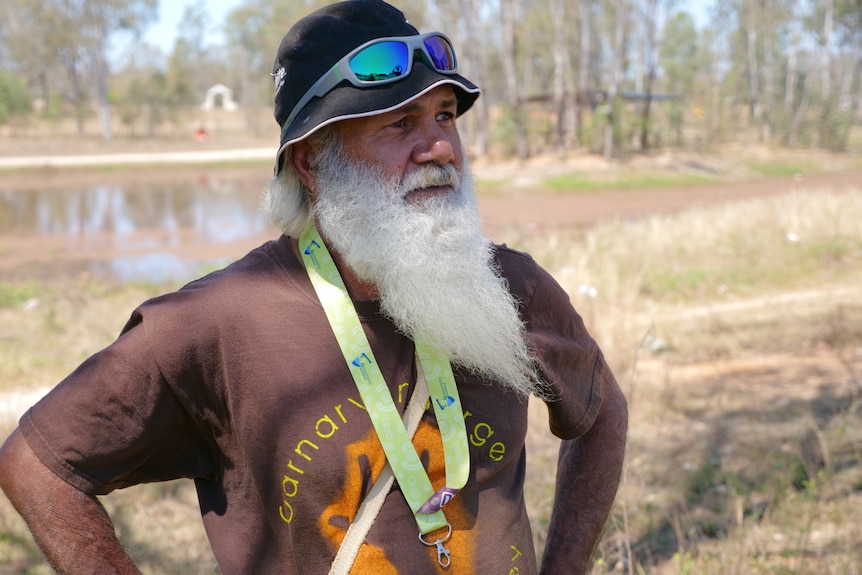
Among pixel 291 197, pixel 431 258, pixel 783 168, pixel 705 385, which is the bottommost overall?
pixel 783 168

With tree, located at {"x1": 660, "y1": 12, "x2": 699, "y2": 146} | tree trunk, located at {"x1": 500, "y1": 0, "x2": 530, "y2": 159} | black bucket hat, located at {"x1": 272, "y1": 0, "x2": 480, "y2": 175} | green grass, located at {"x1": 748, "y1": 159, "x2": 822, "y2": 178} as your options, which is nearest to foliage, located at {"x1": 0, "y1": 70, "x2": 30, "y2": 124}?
tree trunk, located at {"x1": 500, "y1": 0, "x2": 530, "y2": 159}

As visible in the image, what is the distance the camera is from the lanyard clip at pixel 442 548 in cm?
171

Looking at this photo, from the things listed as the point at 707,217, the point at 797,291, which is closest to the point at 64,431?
the point at 797,291

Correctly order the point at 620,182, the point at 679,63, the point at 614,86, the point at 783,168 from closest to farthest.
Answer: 1. the point at 620,182
2. the point at 614,86
3. the point at 783,168
4. the point at 679,63

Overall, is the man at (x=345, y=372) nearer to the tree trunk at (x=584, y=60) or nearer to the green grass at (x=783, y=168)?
the green grass at (x=783, y=168)

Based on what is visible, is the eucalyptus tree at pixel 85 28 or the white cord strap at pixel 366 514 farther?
the eucalyptus tree at pixel 85 28

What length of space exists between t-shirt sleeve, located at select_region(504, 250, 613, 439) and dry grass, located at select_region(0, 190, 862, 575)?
74cm

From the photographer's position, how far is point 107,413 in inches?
64.6

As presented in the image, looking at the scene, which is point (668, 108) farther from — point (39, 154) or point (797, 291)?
point (797, 291)

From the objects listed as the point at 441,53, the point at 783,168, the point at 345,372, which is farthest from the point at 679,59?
the point at 345,372

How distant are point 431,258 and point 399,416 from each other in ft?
1.26

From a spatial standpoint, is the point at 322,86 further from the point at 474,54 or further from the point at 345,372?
the point at 474,54

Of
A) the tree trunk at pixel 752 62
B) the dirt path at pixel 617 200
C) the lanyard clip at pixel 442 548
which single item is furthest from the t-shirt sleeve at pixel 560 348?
the tree trunk at pixel 752 62

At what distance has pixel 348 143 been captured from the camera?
1.93 metres
